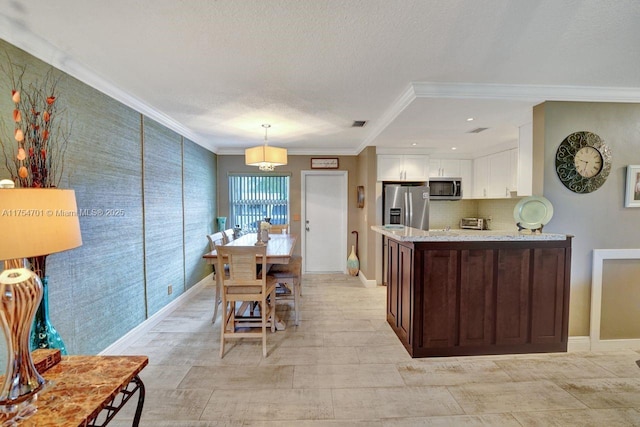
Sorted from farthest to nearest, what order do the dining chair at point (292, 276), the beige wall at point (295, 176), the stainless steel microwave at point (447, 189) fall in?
the beige wall at point (295, 176)
the stainless steel microwave at point (447, 189)
the dining chair at point (292, 276)

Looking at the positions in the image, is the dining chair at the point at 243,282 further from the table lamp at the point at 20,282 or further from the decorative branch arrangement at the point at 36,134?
the table lamp at the point at 20,282

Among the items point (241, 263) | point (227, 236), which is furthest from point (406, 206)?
point (241, 263)

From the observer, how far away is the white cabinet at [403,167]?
463 cm

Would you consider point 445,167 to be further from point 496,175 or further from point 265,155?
point 265,155

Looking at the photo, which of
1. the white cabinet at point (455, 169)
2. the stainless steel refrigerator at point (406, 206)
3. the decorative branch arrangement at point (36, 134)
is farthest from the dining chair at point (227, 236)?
the white cabinet at point (455, 169)

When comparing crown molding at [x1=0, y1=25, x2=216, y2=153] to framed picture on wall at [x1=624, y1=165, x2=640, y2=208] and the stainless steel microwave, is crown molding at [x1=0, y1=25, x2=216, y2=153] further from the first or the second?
framed picture on wall at [x1=624, y1=165, x2=640, y2=208]

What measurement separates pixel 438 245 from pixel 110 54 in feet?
9.57

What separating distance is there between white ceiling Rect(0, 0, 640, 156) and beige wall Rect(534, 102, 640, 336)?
153mm

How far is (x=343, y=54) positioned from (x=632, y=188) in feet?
9.59

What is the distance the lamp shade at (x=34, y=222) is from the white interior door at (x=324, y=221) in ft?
14.1

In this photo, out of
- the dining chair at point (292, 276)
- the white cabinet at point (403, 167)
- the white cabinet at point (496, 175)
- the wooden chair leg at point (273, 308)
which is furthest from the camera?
the white cabinet at point (403, 167)

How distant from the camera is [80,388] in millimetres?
1082

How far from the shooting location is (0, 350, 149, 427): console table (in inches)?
36.6

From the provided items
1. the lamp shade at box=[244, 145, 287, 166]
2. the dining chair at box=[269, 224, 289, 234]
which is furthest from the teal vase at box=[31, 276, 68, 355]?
the dining chair at box=[269, 224, 289, 234]
